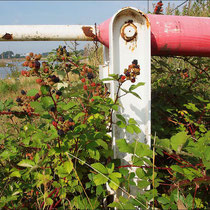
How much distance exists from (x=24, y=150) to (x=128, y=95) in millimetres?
1009

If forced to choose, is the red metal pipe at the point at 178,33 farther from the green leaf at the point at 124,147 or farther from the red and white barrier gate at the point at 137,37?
the green leaf at the point at 124,147

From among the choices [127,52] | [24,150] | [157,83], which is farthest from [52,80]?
[157,83]

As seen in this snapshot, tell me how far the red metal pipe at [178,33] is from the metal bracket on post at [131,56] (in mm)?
70

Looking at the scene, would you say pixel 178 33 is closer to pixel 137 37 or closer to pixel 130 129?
pixel 137 37

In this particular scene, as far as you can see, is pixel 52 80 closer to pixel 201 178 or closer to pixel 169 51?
pixel 169 51

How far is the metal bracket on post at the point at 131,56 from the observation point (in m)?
1.01

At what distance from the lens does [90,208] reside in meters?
1.06

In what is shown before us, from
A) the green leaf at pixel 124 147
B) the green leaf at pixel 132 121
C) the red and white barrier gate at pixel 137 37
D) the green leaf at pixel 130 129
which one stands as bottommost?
the green leaf at pixel 124 147

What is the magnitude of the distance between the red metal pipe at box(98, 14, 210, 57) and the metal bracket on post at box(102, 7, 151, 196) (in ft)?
0.23

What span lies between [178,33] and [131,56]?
28 centimetres

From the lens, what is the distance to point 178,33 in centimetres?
103

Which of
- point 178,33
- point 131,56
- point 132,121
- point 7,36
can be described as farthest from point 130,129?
point 7,36

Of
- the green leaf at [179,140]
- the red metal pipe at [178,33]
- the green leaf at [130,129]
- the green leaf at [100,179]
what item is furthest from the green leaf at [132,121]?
the red metal pipe at [178,33]

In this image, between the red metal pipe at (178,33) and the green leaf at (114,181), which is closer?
the green leaf at (114,181)
